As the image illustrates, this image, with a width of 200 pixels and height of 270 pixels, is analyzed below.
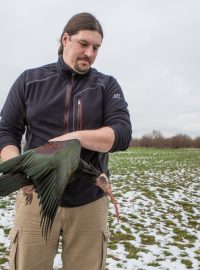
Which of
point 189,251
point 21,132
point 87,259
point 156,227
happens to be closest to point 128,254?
point 189,251

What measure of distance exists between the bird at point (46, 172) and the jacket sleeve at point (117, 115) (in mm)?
381

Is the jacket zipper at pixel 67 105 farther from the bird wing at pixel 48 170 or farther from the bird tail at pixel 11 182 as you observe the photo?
the bird tail at pixel 11 182

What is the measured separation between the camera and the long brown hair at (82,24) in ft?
7.86

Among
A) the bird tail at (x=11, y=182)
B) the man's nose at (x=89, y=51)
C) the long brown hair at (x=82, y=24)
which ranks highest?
the long brown hair at (x=82, y=24)

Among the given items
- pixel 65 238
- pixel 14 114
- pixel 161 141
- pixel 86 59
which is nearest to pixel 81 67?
pixel 86 59

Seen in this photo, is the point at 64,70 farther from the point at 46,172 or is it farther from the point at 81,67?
the point at 46,172

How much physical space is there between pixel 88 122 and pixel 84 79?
1.08 ft

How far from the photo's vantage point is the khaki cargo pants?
2.47m

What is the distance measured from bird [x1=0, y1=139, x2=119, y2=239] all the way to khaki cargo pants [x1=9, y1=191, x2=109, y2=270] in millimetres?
520

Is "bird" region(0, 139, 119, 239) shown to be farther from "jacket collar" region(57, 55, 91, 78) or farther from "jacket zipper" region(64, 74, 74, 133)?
"jacket collar" region(57, 55, 91, 78)

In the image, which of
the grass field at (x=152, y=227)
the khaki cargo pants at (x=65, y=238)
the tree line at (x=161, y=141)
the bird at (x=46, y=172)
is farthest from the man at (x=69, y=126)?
the tree line at (x=161, y=141)

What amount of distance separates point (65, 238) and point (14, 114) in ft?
2.98

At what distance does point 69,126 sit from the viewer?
2500 mm

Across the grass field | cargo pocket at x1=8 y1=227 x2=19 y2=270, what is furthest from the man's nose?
the grass field
